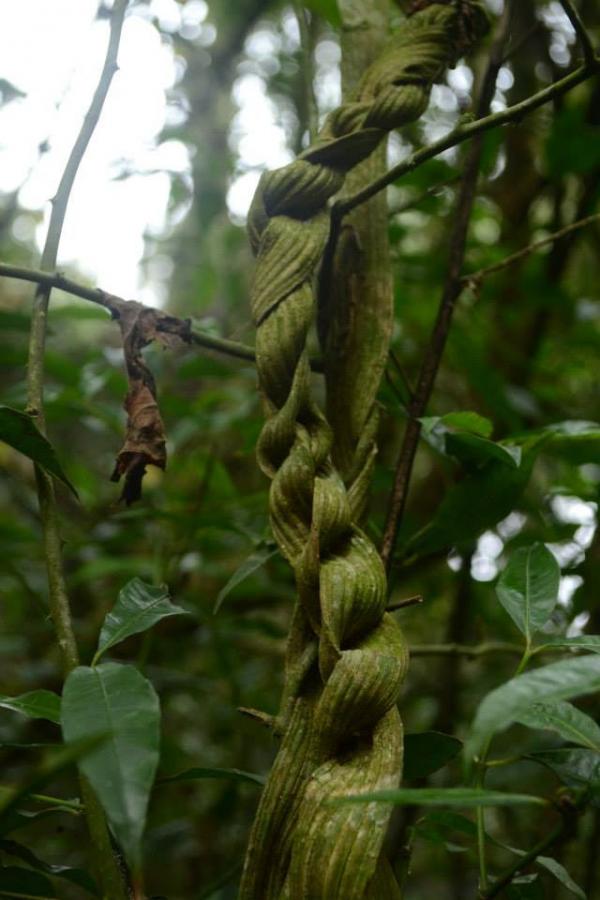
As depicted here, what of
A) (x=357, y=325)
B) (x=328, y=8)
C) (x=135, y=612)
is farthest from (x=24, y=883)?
(x=328, y=8)

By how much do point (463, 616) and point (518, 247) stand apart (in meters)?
0.54

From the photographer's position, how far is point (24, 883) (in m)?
0.43

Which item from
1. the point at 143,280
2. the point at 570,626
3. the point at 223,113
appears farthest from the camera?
the point at 143,280

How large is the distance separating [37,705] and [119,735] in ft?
0.34

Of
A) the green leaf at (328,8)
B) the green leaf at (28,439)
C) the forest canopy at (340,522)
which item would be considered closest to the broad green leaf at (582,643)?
the forest canopy at (340,522)

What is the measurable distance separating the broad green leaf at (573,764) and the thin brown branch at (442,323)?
139mm

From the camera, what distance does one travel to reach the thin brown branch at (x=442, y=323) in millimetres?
539

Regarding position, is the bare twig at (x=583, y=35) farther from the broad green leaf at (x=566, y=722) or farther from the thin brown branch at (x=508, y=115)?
the broad green leaf at (x=566, y=722)

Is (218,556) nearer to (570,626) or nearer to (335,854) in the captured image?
(570,626)

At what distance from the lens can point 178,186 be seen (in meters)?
1.47

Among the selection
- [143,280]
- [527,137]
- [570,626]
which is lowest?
[570,626]

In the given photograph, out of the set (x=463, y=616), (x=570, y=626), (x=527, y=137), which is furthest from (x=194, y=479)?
(x=527, y=137)

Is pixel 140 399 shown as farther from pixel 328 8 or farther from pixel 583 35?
pixel 328 8

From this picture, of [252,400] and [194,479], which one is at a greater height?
[252,400]
